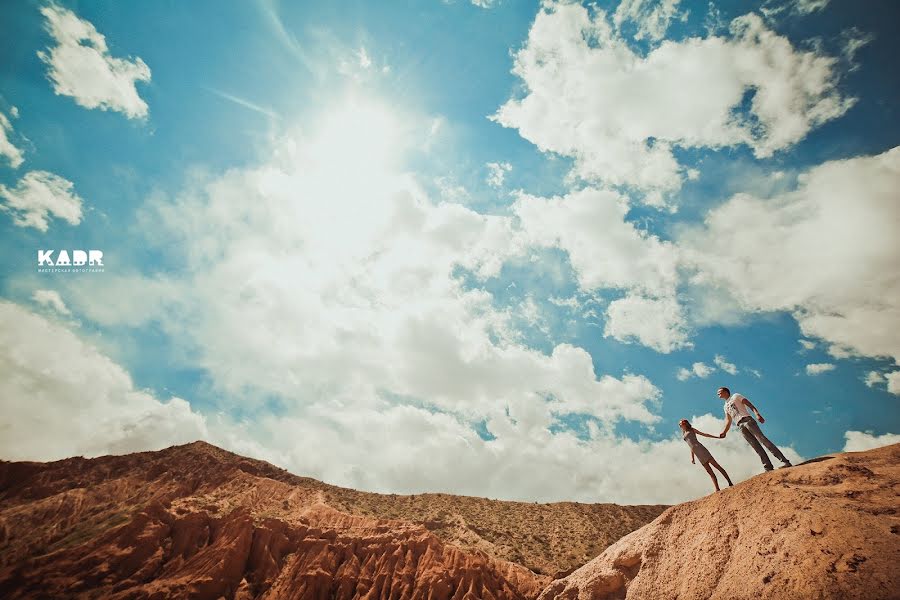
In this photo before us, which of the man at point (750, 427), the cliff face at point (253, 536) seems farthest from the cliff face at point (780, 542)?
the cliff face at point (253, 536)

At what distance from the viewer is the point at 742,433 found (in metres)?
9.16

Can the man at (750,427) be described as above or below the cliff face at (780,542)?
above

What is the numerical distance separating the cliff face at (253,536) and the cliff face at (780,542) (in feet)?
88.1

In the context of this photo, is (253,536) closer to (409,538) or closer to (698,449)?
(409,538)

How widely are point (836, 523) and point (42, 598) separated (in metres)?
47.9

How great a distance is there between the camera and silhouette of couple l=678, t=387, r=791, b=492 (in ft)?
29.3

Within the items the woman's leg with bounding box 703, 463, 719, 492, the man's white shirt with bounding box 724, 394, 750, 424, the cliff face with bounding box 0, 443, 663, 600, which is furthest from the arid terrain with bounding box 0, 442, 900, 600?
the man's white shirt with bounding box 724, 394, 750, 424

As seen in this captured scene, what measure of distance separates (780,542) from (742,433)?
291 centimetres

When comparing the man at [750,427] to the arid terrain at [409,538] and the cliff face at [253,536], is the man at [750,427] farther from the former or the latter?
the cliff face at [253,536]

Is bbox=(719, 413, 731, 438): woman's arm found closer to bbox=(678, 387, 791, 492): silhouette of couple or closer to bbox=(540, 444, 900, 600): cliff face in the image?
bbox=(678, 387, 791, 492): silhouette of couple

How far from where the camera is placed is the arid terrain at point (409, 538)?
6.53m

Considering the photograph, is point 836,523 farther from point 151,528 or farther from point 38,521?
point 38,521

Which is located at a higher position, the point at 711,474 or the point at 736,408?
the point at 736,408

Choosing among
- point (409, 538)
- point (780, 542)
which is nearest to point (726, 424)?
point (780, 542)
